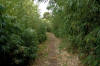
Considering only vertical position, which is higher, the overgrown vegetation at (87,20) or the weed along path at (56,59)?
the overgrown vegetation at (87,20)

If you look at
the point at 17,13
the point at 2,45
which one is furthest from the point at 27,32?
the point at 2,45

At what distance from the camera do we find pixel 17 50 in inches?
132

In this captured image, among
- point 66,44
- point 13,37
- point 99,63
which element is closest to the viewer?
point 99,63

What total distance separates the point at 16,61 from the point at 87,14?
2472mm

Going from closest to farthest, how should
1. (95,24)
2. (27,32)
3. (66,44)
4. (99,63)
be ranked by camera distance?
(99,63) < (95,24) < (27,32) < (66,44)

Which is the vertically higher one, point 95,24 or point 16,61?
point 95,24

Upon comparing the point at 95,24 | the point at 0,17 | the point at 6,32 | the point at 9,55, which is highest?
the point at 0,17

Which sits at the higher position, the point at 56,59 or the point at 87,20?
the point at 87,20

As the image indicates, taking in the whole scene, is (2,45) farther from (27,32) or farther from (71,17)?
(71,17)

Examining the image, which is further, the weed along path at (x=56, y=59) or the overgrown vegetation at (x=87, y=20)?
the weed along path at (x=56, y=59)

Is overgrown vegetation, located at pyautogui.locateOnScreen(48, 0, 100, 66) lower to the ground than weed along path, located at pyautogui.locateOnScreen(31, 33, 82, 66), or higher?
higher

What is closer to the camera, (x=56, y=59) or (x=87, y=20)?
(x=87, y=20)

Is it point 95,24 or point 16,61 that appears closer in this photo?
point 95,24

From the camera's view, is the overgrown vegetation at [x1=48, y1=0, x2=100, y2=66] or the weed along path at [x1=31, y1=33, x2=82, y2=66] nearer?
the overgrown vegetation at [x1=48, y1=0, x2=100, y2=66]
